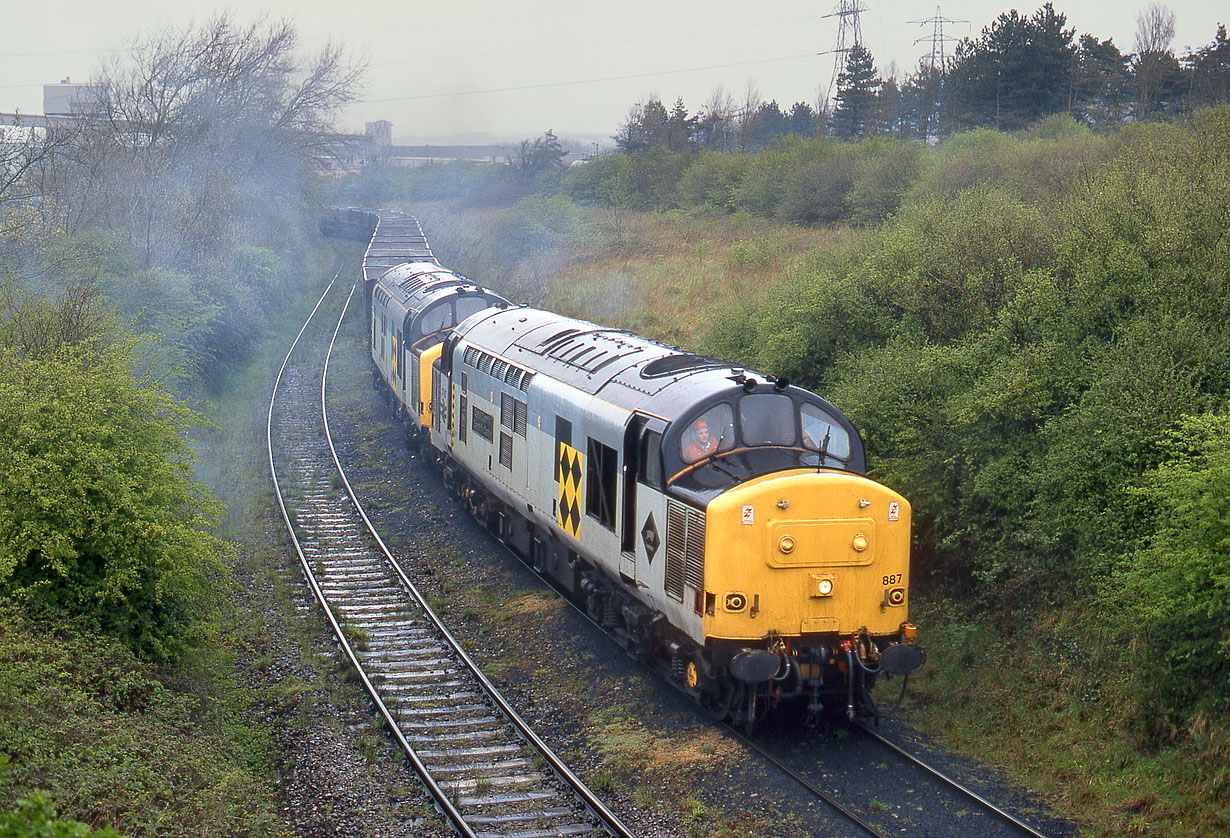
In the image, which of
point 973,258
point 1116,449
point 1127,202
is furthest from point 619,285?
point 1116,449

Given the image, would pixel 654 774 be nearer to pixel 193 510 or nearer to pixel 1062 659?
pixel 1062 659

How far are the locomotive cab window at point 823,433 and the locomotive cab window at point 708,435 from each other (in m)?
0.86

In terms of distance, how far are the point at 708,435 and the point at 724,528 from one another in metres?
1.29

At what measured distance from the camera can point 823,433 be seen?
11555 millimetres

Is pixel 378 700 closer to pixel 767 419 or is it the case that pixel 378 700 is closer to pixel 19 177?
pixel 767 419

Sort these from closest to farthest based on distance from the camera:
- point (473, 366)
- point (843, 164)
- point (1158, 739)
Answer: point (1158, 739) < point (473, 366) < point (843, 164)

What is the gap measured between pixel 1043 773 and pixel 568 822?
456cm

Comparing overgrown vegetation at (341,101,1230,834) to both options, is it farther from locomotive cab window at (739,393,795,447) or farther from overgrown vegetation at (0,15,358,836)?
overgrown vegetation at (0,15,358,836)

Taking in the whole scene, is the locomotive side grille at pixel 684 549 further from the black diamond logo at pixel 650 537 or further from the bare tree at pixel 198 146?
the bare tree at pixel 198 146

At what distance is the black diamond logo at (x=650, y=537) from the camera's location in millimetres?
11461

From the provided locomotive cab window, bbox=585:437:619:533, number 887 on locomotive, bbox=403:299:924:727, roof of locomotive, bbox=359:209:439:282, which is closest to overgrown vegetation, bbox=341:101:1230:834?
number 887 on locomotive, bbox=403:299:924:727

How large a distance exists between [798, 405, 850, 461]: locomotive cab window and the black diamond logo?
1.86 metres

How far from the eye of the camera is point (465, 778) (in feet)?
35.1

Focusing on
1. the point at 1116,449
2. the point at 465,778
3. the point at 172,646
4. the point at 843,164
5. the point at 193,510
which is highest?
the point at 843,164
